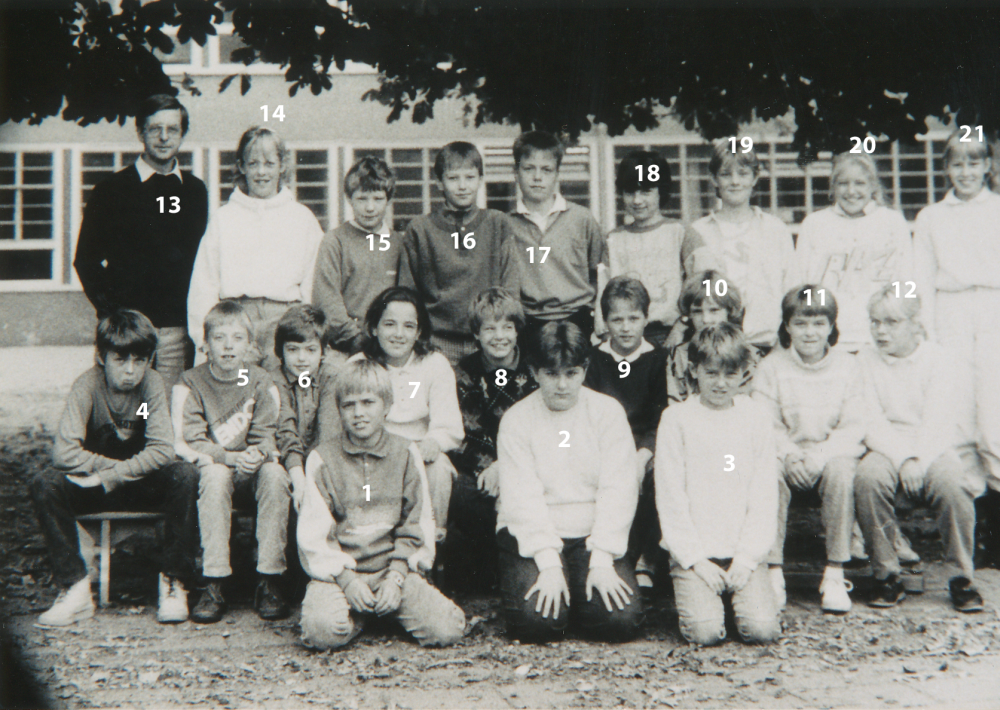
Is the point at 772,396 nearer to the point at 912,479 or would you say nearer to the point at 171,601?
the point at 912,479

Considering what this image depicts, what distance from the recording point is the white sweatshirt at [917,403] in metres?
3.90

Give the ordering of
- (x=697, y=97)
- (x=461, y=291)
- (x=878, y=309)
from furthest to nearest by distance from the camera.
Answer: (x=697, y=97)
(x=461, y=291)
(x=878, y=309)

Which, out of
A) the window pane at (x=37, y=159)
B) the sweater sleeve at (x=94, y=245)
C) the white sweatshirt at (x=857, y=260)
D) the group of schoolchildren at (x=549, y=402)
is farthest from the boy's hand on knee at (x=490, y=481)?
the window pane at (x=37, y=159)

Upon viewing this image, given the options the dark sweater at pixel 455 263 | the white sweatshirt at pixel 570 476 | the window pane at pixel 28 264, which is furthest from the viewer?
the window pane at pixel 28 264

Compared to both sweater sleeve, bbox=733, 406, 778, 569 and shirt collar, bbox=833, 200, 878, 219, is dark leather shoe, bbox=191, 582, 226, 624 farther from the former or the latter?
shirt collar, bbox=833, 200, 878, 219

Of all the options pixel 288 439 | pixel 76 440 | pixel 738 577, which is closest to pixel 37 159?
pixel 76 440

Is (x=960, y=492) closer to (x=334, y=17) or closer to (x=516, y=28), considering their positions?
(x=516, y=28)

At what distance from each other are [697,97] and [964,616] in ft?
12.0

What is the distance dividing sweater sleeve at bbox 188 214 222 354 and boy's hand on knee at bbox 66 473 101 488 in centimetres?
78

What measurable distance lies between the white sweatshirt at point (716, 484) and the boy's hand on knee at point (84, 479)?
7.33 ft

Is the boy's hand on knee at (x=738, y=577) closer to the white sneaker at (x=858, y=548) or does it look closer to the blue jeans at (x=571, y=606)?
the blue jeans at (x=571, y=606)

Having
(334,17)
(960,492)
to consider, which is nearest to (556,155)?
(334,17)

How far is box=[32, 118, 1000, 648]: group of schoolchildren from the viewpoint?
136 inches

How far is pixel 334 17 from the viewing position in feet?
16.4
